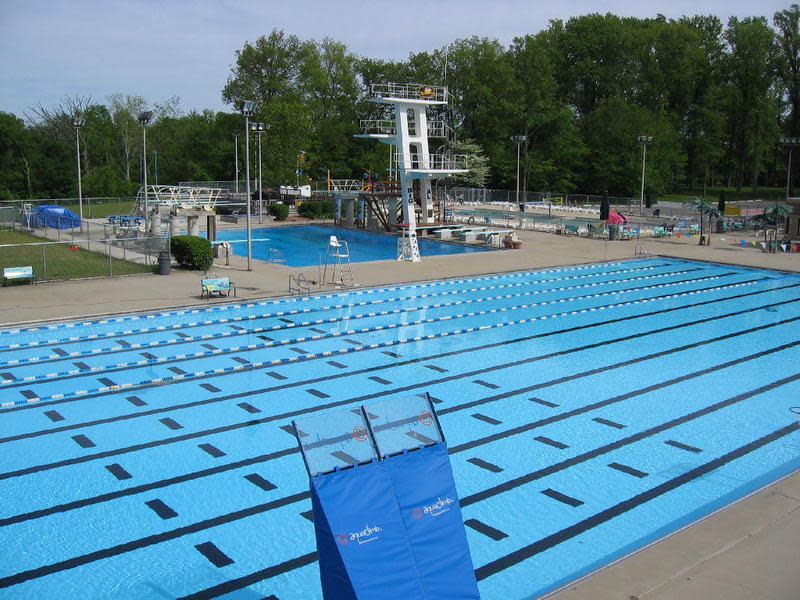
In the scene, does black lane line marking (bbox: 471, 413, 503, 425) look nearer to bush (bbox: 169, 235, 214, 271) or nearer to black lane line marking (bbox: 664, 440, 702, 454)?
black lane line marking (bbox: 664, 440, 702, 454)

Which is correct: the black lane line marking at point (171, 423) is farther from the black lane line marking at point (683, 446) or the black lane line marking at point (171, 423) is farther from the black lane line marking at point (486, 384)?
the black lane line marking at point (683, 446)

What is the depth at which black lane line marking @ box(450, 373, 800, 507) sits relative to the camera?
8.91 m

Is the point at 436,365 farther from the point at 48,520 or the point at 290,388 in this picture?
the point at 48,520

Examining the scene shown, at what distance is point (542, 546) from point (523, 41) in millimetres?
62183

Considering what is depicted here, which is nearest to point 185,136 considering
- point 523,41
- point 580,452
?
point 523,41

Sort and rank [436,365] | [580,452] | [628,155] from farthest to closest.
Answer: [628,155] < [436,365] < [580,452]

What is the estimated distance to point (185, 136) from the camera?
75.6 meters

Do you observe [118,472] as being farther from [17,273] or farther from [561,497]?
[17,273]

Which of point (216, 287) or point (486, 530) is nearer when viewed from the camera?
point (486, 530)

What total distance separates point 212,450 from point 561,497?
14.9 ft

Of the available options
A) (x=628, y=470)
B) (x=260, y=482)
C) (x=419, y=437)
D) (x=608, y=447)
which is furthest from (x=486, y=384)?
(x=419, y=437)

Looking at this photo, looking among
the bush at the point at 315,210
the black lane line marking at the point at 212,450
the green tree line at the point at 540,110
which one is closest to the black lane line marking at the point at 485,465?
the black lane line marking at the point at 212,450

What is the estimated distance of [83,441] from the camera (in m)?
10.3

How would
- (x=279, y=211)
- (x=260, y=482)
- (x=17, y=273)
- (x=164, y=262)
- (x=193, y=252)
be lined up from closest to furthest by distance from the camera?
(x=260, y=482) < (x=17, y=273) < (x=164, y=262) < (x=193, y=252) < (x=279, y=211)
